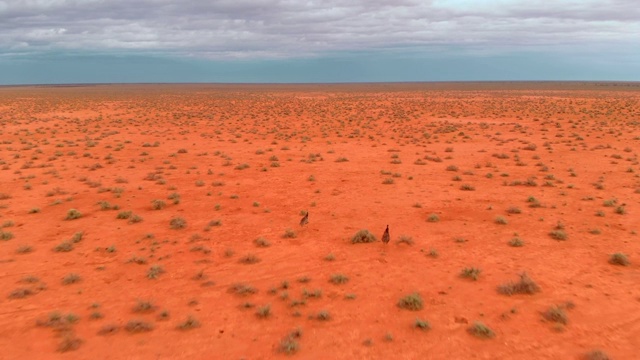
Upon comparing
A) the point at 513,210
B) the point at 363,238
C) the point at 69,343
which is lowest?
the point at 69,343

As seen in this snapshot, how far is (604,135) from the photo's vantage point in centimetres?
2941

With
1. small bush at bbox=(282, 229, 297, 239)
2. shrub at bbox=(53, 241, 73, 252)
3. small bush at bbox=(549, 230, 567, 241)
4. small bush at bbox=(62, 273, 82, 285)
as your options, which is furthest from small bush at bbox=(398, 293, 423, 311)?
shrub at bbox=(53, 241, 73, 252)

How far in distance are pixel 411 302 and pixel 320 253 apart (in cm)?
308

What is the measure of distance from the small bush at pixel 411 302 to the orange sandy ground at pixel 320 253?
0.09 meters

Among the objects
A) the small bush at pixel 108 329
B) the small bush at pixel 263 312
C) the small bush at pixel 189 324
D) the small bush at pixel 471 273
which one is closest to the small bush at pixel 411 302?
the small bush at pixel 471 273

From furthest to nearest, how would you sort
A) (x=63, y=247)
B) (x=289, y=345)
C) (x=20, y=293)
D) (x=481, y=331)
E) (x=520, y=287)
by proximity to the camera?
1. (x=63, y=247)
2. (x=520, y=287)
3. (x=20, y=293)
4. (x=481, y=331)
5. (x=289, y=345)

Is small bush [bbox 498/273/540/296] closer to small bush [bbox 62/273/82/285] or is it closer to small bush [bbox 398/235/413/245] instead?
small bush [bbox 398/235/413/245]

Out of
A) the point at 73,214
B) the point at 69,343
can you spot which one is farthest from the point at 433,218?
the point at 73,214

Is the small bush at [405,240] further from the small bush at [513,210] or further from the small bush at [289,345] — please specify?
the small bush at [289,345]

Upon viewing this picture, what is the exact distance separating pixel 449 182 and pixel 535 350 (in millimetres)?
11380

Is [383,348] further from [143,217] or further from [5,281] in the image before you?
[143,217]

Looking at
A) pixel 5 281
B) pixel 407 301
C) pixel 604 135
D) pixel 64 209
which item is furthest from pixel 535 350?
pixel 604 135

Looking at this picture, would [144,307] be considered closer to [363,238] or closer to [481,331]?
[363,238]

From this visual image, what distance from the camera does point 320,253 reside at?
10.6 meters
